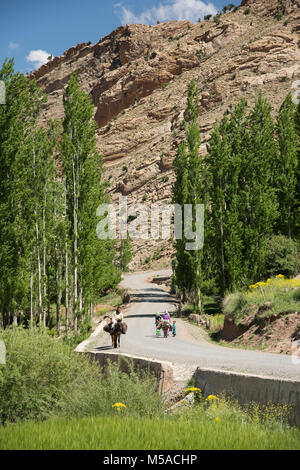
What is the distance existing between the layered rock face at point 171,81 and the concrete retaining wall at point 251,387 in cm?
6156

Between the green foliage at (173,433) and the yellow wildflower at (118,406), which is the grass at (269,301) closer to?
the green foliage at (173,433)

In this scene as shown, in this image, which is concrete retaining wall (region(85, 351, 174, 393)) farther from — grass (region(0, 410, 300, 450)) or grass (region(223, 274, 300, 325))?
grass (region(223, 274, 300, 325))

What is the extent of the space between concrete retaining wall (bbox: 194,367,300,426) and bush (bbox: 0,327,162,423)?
1.12 meters

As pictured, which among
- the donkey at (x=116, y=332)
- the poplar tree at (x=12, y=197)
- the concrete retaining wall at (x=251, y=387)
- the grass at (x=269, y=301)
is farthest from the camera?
the poplar tree at (x=12, y=197)

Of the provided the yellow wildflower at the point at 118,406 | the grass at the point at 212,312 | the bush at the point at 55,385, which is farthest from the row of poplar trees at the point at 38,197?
the yellow wildflower at the point at 118,406

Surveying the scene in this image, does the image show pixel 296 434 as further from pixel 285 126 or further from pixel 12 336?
pixel 285 126

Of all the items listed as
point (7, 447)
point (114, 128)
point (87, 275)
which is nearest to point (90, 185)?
point (87, 275)

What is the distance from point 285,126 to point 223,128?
719cm

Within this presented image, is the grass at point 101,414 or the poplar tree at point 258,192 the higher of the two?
the poplar tree at point 258,192

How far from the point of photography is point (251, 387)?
25.3ft

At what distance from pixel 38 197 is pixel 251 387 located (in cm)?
1872

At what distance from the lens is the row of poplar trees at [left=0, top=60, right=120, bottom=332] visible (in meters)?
20.0

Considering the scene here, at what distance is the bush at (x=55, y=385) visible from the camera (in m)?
8.38

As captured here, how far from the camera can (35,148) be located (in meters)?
24.4
